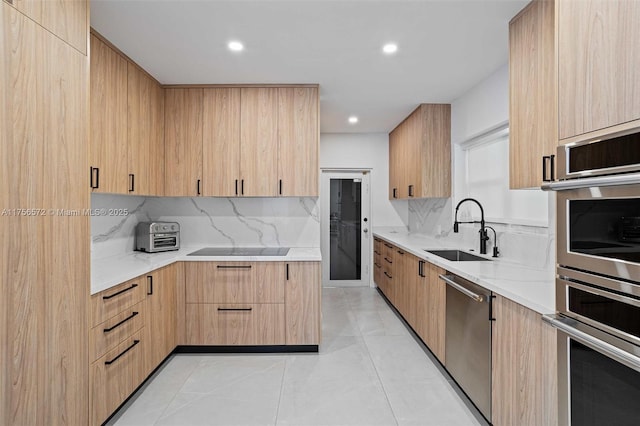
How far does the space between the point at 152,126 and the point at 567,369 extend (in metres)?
3.45

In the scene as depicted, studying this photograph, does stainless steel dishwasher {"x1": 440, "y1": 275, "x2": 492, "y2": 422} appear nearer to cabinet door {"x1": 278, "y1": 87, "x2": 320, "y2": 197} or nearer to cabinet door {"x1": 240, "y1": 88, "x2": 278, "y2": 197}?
cabinet door {"x1": 278, "y1": 87, "x2": 320, "y2": 197}

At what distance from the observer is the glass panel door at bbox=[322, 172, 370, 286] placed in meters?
5.62

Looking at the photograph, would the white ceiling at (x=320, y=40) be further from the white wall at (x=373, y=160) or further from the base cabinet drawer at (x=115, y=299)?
the white wall at (x=373, y=160)

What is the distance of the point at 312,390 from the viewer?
2506 mm

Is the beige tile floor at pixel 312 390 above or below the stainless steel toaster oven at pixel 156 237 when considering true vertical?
below

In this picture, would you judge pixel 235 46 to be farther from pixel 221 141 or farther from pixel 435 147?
pixel 435 147

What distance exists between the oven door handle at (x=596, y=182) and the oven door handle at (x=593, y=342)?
0.52 metres

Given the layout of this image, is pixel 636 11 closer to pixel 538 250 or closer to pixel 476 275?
pixel 476 275

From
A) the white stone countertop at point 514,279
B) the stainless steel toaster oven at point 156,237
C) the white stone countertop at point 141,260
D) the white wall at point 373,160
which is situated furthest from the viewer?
the white wall at point 373,160

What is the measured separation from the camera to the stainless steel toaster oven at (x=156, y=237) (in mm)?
3248

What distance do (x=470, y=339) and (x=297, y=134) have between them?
7.59 ft

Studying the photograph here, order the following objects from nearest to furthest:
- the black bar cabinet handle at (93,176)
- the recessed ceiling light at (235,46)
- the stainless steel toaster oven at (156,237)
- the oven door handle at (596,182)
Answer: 1. the oven door handle at (596,182)
2. the black bar cabinet handle at (93,176)
3. the recessed ceiling light at (235,46)
4. the stainless steel toaster oven at (156,237)

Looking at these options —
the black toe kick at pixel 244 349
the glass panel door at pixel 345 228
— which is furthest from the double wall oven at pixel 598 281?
the glass panel door at pixel 345 228

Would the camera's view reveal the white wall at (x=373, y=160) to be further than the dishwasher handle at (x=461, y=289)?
Yes
